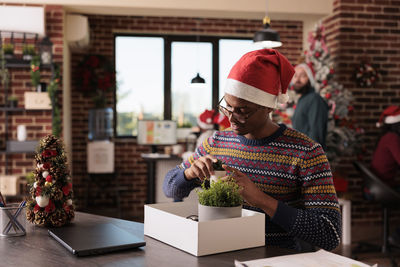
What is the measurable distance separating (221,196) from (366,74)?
4333 mm

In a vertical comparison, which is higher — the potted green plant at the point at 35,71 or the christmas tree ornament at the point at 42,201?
the potted green plant at the point at 35,71

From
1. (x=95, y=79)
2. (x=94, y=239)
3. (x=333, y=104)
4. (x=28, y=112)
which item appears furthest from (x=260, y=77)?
(x=95, y=79)

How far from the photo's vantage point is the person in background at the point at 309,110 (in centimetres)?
393

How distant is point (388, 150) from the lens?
160 inches

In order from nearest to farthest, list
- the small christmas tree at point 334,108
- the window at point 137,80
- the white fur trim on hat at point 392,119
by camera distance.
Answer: the white fur trim on hat at point 392,119
the small christmas tree at point 334,108
the window at point 137,80

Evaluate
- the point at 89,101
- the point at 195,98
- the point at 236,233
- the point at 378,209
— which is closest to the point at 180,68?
the point at 195,98

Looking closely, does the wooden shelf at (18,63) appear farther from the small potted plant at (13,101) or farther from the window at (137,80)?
the window at (137,80)

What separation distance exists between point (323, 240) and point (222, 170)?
419mm

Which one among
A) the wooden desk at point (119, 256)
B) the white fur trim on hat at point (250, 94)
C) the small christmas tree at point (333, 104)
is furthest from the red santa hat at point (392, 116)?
the wooden desk at point (119, 256)

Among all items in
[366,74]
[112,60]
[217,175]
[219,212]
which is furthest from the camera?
[112,60]

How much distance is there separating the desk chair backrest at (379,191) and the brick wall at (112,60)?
3.04 metres

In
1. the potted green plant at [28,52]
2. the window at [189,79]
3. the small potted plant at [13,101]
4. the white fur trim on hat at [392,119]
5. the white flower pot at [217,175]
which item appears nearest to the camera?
the white flower pot at [217,175]

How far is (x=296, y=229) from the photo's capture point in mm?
1401

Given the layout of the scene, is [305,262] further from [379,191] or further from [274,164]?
[379,191]
